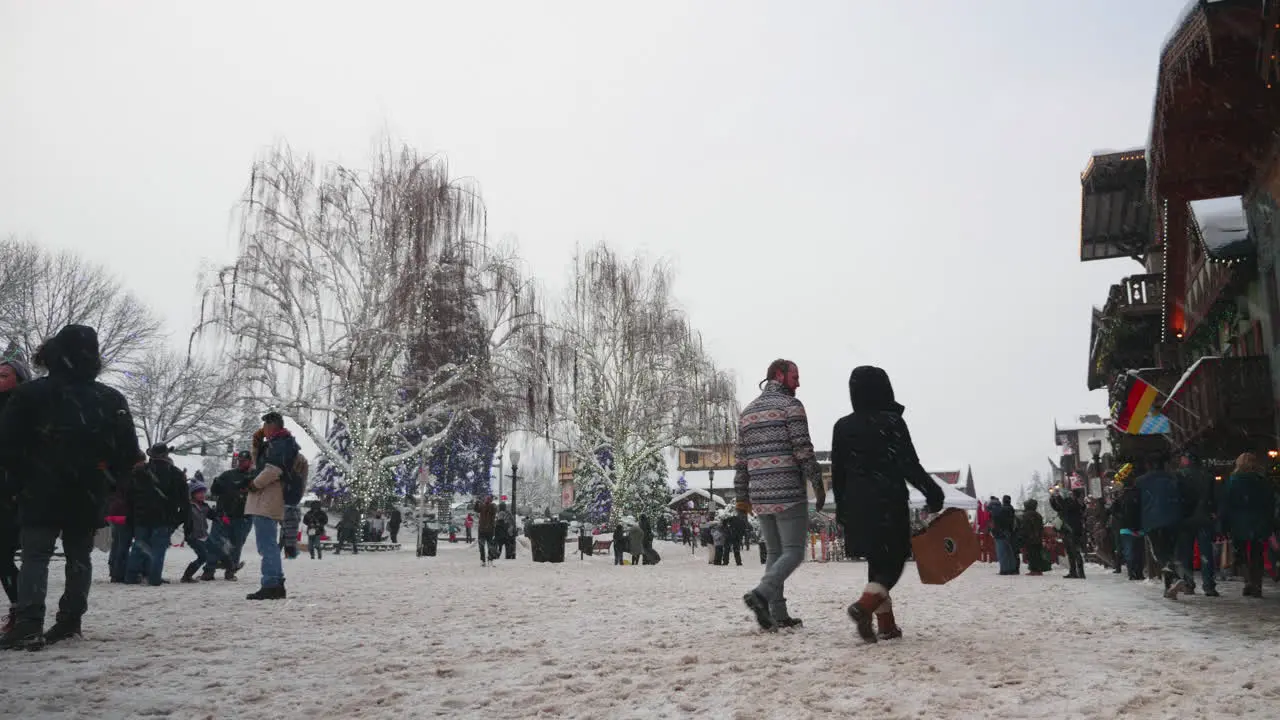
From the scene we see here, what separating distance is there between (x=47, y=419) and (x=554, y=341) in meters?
33.1

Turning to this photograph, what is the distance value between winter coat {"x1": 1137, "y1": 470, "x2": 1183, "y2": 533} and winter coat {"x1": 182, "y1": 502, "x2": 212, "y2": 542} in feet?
38.1

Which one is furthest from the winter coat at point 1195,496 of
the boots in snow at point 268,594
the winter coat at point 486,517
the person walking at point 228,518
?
the winter coat at point 486,517

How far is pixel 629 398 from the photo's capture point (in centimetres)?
4166

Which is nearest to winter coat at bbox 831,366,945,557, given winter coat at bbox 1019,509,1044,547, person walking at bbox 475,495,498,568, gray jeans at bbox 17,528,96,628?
gray jeans at bbox 17,528,96,628

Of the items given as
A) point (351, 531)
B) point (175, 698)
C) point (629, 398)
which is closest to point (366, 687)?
point (175, 698)

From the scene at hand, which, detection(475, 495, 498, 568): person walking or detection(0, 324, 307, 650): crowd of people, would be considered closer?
detection(0, 324, 307, 650): crowd of people

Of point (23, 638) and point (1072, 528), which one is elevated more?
point (1072, 528)

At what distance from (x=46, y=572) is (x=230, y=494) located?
7717mm

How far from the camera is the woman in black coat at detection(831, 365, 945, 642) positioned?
6.24 m

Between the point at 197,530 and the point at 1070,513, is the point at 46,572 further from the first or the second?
the point at 1070,513

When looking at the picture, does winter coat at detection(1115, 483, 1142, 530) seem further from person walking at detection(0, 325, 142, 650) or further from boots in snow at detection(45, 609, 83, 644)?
boots in snow at detection(45, 609, 83, 644)

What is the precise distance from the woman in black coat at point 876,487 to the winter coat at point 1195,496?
6021mm

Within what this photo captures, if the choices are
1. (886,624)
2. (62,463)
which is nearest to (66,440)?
(62,463)

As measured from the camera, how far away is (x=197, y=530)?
1445 centimetres
